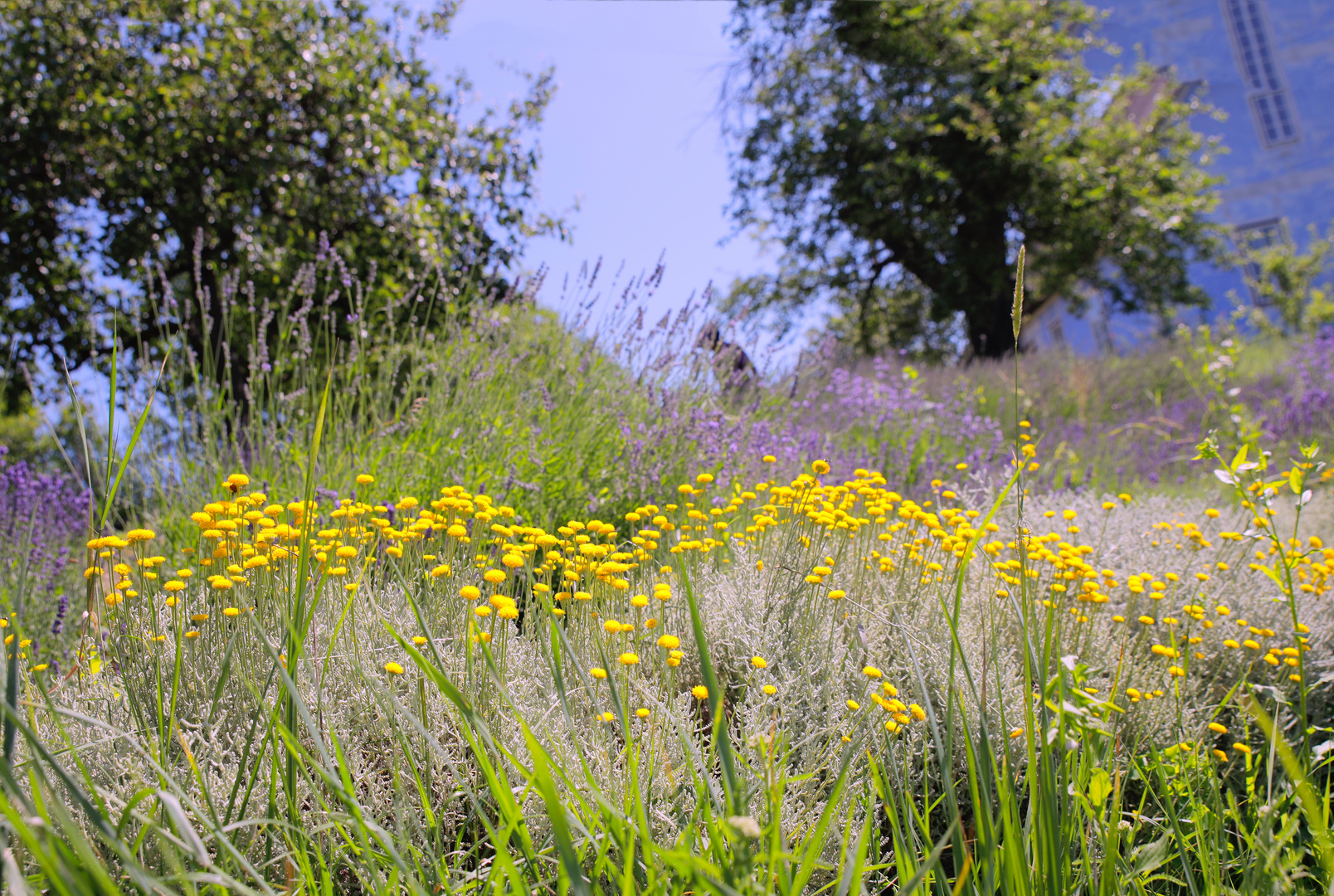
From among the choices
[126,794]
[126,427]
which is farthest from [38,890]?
[126,427]

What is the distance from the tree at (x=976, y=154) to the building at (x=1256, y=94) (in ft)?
31.1

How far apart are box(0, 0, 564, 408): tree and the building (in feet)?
66.9

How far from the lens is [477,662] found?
1.45m

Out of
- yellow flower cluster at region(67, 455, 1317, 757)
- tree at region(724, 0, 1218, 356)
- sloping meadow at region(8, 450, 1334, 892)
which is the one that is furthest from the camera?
tree at region(724, 0, 1218, 356)

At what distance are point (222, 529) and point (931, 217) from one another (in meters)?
12.7

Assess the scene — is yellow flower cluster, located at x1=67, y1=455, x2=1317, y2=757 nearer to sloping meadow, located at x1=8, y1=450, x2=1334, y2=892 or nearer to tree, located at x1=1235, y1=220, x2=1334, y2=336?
sloping meadow, located at x1=8, y1=450, x2=1334, y2=892

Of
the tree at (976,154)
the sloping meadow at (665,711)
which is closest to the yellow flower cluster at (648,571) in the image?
the sloping meadow at (665,711)

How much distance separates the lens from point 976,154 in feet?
40.2

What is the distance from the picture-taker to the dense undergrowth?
3.12 ft

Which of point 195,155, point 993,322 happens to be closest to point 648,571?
point 195,155

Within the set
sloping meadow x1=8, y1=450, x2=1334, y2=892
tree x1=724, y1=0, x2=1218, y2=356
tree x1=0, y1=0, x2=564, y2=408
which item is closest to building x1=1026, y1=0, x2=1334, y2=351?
tree x1=724, y1=0, x2=1218, y2=356

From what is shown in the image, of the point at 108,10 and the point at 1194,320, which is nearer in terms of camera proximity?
the point at 108,10

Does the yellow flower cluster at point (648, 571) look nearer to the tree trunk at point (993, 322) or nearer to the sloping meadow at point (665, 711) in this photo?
the sloping meadow at point (665, 711)

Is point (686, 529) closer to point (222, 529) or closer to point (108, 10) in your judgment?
point (222, 529)
